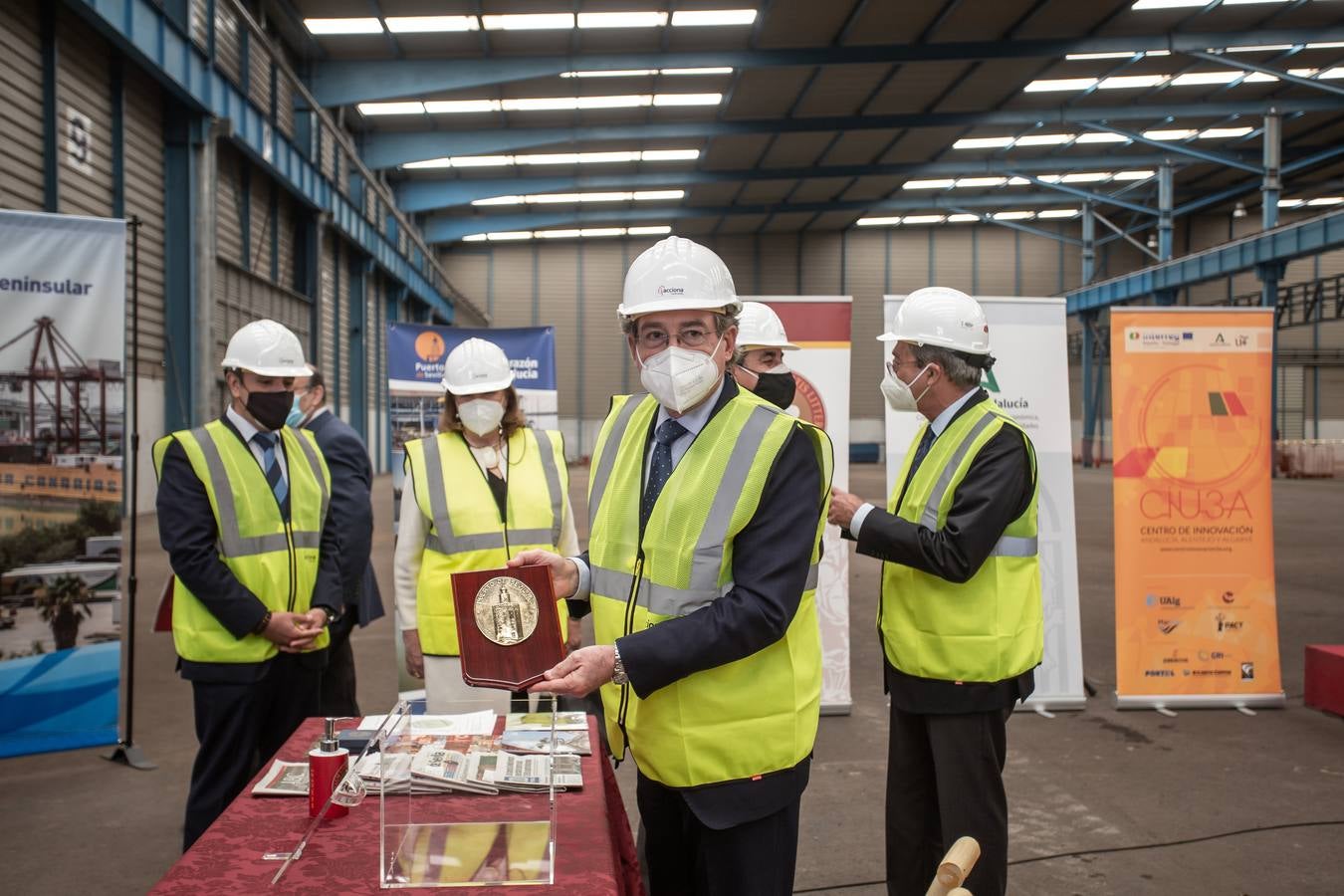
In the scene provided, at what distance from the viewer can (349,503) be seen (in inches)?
161

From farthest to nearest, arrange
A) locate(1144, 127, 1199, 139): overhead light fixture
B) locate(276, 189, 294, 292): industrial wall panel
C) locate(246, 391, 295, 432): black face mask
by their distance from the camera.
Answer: locate(1144, 127, 1199, 139): overhead light fixture → locate(276, 189, 294, 292): industrial wall panel → locate(246, 391, 295, 432): black face mask

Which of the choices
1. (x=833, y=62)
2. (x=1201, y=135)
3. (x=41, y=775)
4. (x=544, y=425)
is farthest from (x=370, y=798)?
(x=1201, y=135)

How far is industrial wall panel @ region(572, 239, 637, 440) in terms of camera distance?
33094 millimetres

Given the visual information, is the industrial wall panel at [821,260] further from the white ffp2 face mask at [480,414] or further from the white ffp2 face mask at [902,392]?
the white ffp2 face mask at [902,392]

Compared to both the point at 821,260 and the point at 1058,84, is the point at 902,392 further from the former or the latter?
the point at 821,260

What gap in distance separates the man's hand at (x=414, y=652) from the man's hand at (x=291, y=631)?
0.52m

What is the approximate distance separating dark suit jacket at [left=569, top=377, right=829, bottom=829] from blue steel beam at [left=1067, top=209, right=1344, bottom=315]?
21347 mm

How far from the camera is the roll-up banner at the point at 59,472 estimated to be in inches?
178

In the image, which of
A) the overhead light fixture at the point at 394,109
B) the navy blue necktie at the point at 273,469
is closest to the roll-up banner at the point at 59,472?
the navy blue necktie at the point at 273,469

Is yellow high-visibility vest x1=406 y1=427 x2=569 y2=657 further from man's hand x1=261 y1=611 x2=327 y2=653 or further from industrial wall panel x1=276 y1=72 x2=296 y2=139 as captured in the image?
industrial wall panel x1=276 y1=72 x2=296 y2=139

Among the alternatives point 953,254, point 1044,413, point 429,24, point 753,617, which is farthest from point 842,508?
point 953,254

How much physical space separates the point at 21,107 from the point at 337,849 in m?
9.99

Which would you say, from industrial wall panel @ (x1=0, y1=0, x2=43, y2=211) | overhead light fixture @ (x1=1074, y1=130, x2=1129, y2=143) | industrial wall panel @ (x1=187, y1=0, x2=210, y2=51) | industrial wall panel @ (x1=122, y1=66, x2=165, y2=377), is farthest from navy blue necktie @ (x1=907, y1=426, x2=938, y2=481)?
overhead light fixture @ (x1=1074, y1=130, x2=1129, y2=143)

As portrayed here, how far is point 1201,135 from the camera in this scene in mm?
24750
